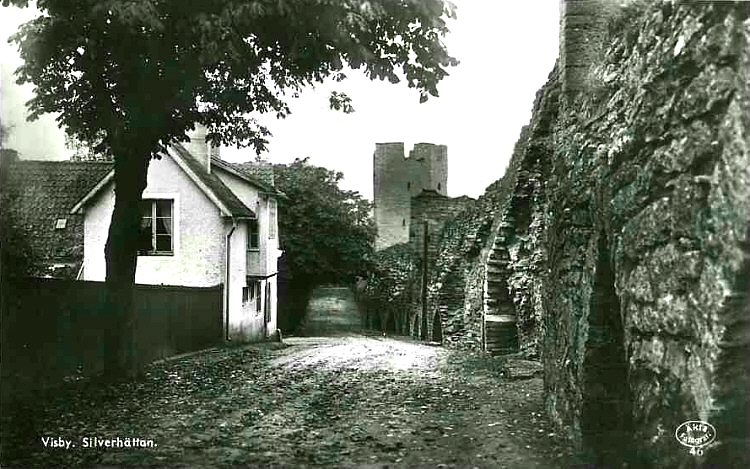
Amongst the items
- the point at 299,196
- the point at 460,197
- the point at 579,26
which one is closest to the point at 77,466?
the point at 579,26

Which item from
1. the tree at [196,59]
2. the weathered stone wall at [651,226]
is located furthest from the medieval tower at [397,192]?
the weathered stone wall at [651,226]

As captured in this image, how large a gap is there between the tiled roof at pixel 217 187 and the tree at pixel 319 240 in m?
1.60

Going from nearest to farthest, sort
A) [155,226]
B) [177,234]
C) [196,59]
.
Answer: [196,59]
[155,226]
[177,234]

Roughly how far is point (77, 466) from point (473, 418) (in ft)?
10.5

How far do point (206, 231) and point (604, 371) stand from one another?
23.9ft

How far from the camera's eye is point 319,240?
17.2 meters

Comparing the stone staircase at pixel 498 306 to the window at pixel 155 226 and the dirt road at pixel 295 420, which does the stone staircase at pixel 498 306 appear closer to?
the dirt road at pixel 295 420

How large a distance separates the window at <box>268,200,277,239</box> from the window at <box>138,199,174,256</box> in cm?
541

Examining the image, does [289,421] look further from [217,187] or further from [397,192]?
[397,192]

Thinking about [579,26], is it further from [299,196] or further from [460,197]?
[460,197]

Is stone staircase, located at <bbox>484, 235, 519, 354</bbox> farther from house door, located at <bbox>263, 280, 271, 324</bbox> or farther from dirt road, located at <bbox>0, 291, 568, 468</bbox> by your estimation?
house door, located at <bbox>263, 280, 271, 324</bbox>

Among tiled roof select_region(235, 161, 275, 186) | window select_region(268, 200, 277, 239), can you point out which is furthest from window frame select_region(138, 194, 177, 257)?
window select_region(268, 200, 277, 239)

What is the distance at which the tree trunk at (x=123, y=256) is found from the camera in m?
7.50

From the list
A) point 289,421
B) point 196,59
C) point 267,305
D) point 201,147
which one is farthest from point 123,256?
point 267,305
